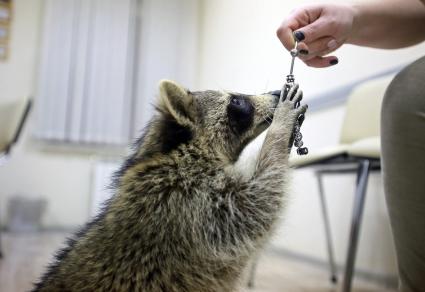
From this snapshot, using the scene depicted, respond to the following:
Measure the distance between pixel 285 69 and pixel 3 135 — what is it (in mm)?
2372

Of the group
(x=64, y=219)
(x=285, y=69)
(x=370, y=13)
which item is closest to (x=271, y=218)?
(x=285, y=69)

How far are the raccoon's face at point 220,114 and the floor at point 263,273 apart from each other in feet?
2.13

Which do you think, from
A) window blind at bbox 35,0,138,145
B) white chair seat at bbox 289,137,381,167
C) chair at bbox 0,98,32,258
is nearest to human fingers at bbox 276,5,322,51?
white chair seat at bbox 289,137,381,167

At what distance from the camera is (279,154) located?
1.21 m

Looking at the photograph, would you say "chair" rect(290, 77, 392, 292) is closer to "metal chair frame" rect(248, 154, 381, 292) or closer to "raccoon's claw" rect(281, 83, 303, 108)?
"metal chair frame" rect(248, 154, 381, 292)

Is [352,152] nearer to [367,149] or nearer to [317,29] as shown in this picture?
[367,149]

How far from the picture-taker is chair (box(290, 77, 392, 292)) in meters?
1.88

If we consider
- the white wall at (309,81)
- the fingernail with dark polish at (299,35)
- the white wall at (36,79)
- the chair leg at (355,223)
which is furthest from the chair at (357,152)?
the white wall at (36,79)

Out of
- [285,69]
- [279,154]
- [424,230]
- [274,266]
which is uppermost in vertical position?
[285,69]

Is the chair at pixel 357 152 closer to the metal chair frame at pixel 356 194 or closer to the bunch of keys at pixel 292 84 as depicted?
the metal chair frame at pixel 356 194

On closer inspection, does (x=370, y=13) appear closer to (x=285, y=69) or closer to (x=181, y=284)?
(x=285, y=69)

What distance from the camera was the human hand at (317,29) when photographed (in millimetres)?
1188

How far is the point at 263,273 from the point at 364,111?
1109 mm

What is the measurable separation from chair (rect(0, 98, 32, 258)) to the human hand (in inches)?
86.2
